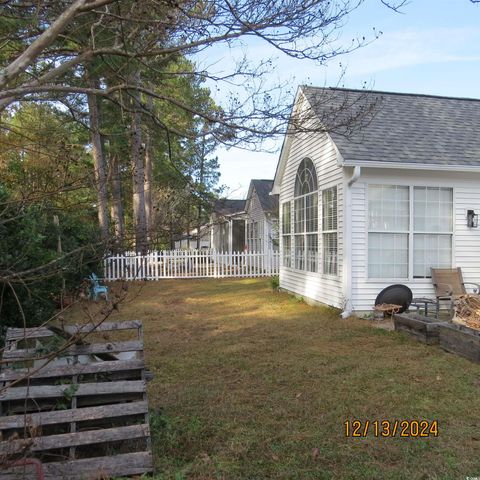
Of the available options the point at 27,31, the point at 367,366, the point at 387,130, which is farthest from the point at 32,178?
the point at 387,130

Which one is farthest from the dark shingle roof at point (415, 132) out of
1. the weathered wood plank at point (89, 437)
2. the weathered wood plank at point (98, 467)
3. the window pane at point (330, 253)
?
the weathered wood plank at point (98, 467)

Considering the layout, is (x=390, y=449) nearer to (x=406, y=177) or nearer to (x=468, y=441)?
(x=468, y=441)

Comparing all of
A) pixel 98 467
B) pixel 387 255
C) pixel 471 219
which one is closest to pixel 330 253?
pixel 387 255

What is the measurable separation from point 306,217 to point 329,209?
1.62 meters

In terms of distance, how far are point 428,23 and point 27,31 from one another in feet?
14.7

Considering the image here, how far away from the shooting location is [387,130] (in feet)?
32.3

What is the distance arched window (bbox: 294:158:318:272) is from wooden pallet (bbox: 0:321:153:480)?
7.63m

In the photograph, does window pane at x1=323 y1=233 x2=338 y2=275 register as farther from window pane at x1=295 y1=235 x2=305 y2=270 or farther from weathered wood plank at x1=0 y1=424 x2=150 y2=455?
weathered wood plank at x1=0 y1=424 x2=150 y2=455

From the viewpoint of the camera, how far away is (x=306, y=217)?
11438 mm

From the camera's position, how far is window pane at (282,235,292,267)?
42.5 feet

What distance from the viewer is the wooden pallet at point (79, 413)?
2973 mm

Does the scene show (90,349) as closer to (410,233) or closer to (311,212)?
(410,233)

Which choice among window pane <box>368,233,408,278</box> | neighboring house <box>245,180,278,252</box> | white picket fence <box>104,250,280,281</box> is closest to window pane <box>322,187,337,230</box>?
window pane <box>368,233,408,278</box>

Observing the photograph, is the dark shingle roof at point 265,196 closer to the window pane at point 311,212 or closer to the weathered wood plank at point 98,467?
the window pane at point 311,212
